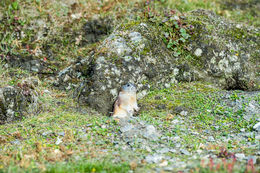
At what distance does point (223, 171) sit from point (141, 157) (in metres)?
1.32

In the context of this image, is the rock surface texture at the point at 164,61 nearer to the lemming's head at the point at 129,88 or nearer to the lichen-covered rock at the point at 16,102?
the lemming's head at the point at 129,88

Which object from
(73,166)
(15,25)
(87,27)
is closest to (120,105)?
(73,166)

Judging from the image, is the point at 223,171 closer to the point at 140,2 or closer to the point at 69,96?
the point at 69,96

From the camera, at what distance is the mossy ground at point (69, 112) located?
153 inches

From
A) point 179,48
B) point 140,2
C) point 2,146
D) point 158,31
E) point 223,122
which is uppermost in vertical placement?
point 140,2

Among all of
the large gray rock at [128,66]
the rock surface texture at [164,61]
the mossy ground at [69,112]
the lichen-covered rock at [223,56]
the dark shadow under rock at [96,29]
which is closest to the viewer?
the mossy ground at [69,112]

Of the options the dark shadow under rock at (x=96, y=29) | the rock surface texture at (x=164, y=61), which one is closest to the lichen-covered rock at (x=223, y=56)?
the rock surface texture at (x=164, y=61)

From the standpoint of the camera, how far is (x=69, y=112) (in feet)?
18.5

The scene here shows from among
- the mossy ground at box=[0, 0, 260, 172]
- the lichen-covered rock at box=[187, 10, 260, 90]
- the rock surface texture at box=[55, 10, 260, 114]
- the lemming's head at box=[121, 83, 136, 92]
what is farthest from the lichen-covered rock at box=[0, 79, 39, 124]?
the lichen-covered rock at box=[187, 10, 260, 90]

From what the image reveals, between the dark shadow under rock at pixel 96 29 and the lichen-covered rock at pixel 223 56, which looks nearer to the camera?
the lichen-covered rock at pixel 223 56

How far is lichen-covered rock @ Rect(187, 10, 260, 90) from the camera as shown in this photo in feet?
23.1

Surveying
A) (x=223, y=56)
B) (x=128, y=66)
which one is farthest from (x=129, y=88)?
(x=223, y=56)

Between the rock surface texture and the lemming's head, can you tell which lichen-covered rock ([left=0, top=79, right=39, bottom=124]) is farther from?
the lemming's head

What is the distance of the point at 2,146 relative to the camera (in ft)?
14.5
